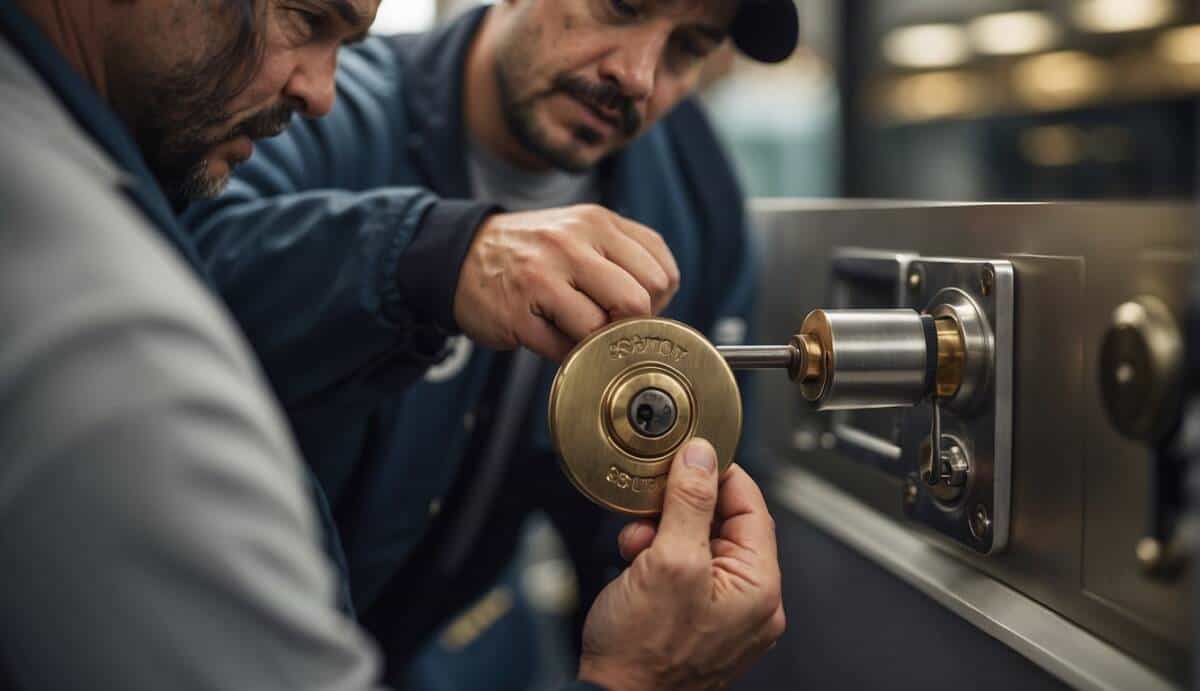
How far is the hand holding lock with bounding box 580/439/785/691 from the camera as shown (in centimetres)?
59

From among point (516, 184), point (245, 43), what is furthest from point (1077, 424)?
point (516, 184)

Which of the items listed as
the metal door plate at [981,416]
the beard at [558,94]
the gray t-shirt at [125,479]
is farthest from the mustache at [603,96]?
the gray t-shirt at [125,479]

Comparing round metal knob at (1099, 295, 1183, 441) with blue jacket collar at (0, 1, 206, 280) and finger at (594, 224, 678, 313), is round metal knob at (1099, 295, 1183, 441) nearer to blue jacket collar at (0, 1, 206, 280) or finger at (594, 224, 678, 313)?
finger at (594, 224, 678, 313)

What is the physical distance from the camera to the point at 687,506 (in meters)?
0.59

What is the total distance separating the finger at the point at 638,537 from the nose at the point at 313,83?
1.25ft

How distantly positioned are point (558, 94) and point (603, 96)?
0.06 metres

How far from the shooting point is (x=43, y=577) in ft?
1.11

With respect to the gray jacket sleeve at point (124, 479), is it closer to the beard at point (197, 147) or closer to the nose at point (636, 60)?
the beard at point (197, 147)

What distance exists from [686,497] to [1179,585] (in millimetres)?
251

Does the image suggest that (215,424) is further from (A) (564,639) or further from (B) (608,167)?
(A) (564,639)

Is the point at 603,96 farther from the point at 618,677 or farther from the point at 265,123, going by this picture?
the point at 618,677

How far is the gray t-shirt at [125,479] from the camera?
329mm

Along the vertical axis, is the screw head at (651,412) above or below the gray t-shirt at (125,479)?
below

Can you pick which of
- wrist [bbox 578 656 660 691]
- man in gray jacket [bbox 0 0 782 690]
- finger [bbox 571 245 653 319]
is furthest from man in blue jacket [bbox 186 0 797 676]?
man in gray jacket [bbox 0 0 782 690]
